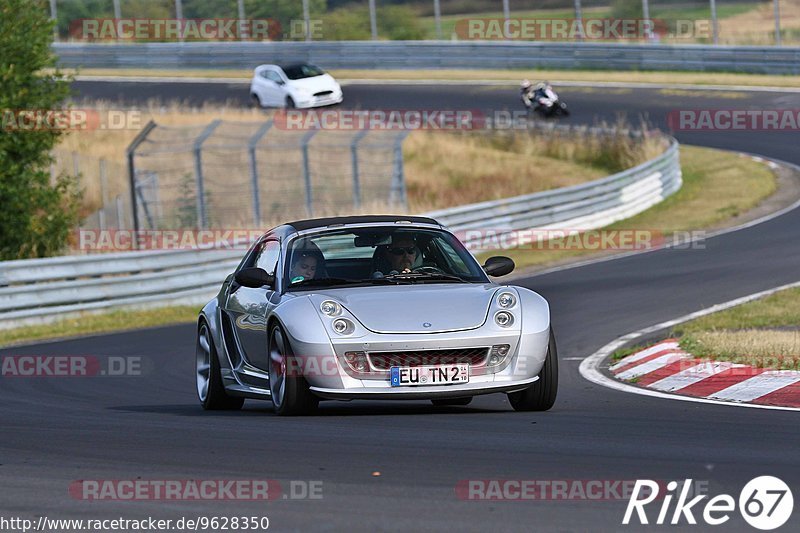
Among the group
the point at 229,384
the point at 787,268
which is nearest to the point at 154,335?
the point at 229,384

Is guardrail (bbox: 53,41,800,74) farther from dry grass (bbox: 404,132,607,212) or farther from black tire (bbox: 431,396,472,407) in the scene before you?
black tire (bbox: 431,396,472,407)

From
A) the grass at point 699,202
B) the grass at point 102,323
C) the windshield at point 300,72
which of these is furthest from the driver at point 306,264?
the windshield at point 300,72

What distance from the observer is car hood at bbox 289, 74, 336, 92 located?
42684 millimetres

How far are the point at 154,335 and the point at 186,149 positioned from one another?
323 inches

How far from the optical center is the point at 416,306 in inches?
336

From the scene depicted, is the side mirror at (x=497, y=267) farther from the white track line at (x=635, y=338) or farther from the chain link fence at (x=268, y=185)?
the chain link fence at (x=268, y=185)

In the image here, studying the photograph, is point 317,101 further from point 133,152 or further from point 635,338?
point 635,338

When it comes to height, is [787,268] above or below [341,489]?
below

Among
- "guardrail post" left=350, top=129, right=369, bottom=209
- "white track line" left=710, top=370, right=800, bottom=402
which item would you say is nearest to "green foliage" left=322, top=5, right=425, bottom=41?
"guardrail post" left=350, top=129, right=369, bottom=209

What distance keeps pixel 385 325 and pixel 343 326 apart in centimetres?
26

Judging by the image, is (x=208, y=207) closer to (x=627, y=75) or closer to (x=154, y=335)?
(x=154, y=335)

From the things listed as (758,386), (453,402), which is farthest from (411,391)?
(758,386)

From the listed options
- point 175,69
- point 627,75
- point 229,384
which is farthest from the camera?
point 175,69

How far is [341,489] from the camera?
615 centimetres
